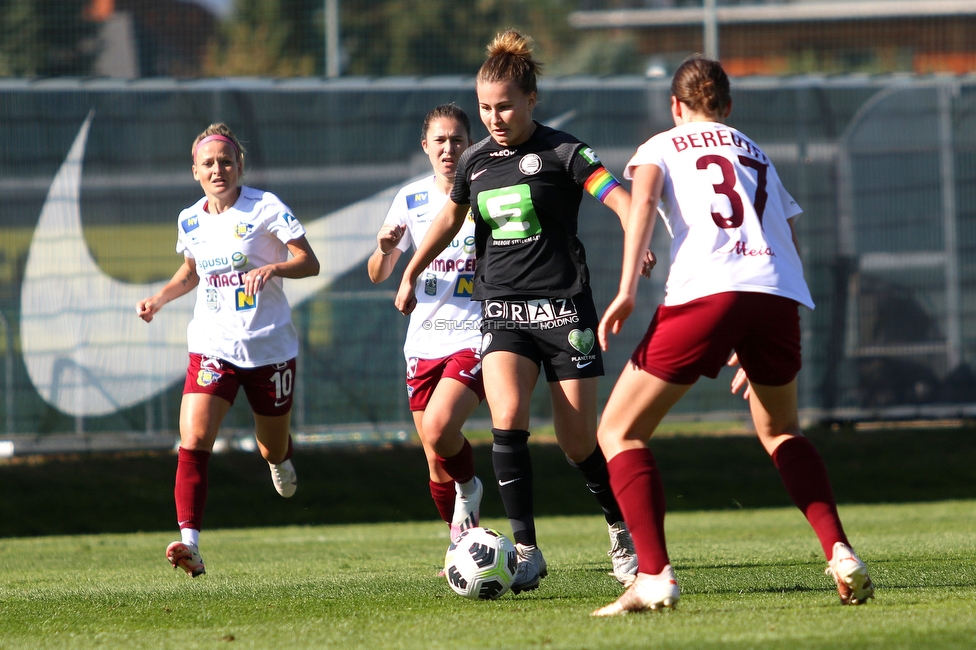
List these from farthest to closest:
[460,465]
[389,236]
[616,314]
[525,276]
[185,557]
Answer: [460,465], [389,236], [185,557], [525,276], [616,314]

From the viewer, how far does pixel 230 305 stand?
618cm

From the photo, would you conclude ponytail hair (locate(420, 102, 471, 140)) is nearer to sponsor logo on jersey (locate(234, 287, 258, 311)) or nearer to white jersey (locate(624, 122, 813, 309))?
sponsor logo on jersey (locate(234, 287, 258, 311))

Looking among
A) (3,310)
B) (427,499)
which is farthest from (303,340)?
(3,310)

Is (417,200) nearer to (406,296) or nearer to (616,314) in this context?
(406,296)

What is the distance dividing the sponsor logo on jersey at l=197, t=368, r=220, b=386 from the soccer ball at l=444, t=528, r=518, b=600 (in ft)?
6.34

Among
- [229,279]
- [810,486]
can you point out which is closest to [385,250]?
[229,279]

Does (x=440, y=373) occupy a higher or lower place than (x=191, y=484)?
higher

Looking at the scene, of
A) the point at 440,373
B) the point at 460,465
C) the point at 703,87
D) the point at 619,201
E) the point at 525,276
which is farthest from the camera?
the point at 440,373

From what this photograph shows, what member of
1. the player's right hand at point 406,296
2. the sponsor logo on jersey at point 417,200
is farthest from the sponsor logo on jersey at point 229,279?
the player's right hand at point 406,296

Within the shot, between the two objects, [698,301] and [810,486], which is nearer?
[698,301]

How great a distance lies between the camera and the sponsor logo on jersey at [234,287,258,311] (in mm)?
6176

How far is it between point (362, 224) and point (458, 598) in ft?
23.8

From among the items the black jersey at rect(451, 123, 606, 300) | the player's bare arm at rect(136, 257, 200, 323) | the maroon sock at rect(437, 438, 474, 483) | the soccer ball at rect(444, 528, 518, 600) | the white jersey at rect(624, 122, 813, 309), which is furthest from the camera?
the player's bare arm at rect(136, 257, 200, 323)

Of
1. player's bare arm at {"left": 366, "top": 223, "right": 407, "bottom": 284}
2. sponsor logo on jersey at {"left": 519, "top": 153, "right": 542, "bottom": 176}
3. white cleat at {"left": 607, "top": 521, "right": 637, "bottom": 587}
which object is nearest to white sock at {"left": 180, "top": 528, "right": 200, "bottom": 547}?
player's bare arm at {"left": 366, "top": 223, "right": 407, "bottom": 284}
